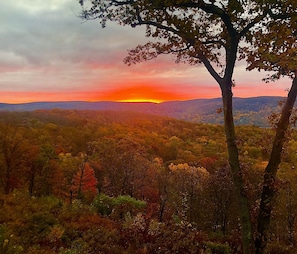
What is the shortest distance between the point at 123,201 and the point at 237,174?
13.6m

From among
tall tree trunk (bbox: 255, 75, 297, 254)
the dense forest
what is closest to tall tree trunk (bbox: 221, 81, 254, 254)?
the dense forest

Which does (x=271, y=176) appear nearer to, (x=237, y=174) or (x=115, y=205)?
(x=237, y=174)

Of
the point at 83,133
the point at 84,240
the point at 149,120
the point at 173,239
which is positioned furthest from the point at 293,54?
the point at 149,120

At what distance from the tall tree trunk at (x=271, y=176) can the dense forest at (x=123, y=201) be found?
0.17 meters

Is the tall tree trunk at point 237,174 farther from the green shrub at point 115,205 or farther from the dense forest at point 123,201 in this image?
the green shrub at point 115,205

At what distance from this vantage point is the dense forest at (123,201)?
366 inches

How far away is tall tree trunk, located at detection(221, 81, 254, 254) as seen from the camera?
20.9 feet

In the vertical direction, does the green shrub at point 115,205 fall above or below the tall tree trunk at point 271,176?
below

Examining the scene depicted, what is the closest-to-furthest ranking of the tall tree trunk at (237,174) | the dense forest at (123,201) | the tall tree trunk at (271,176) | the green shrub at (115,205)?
the tall tree trunk at (237,174) → the tall tree trunk at (271,176) → the dense forest at (123,201) → the green shrub at (115,205)

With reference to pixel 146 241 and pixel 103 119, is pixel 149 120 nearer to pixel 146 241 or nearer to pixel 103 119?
pixel 103 119

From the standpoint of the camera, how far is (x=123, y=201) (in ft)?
63.2

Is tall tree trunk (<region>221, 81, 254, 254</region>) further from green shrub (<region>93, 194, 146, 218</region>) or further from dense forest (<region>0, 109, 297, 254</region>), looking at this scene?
green shrub (<region>93, 194, 146, 218</region>)

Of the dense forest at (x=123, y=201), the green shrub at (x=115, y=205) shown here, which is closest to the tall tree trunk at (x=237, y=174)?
the dense forest at (x=123, y=201)

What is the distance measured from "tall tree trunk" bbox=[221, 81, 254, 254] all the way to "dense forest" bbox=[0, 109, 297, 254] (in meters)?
0.20
